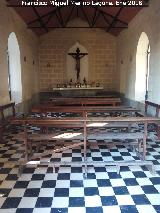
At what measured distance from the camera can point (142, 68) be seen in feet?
32.2

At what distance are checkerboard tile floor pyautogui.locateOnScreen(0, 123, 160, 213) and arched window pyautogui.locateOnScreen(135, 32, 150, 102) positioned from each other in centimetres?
531

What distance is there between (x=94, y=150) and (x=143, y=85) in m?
5.41

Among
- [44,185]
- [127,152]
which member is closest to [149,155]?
[127,152]

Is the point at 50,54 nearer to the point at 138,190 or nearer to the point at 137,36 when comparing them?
the point at 137,36

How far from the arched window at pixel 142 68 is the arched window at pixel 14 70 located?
4831 millimetres

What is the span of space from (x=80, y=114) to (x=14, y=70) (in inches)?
126

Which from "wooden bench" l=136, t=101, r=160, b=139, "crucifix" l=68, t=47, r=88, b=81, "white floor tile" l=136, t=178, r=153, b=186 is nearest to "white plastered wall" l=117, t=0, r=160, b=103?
"wooden bench" l=136, t=101, r=160, b=139

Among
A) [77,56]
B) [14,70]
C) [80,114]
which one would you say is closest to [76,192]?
[80,114]

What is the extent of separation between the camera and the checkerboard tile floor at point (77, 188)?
3162mm

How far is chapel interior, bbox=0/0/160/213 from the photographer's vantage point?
3568 mm

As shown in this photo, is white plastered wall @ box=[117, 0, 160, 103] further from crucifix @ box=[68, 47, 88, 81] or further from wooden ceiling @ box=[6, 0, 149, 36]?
crucifix @ box=[68, 47, 88, 81]

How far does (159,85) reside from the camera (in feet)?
23.6

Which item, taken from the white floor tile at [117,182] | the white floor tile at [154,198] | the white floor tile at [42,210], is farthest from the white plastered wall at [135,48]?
the white floor tile at [42,210]

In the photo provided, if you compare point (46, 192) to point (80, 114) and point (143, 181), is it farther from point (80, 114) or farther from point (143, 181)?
point (80, 114)
